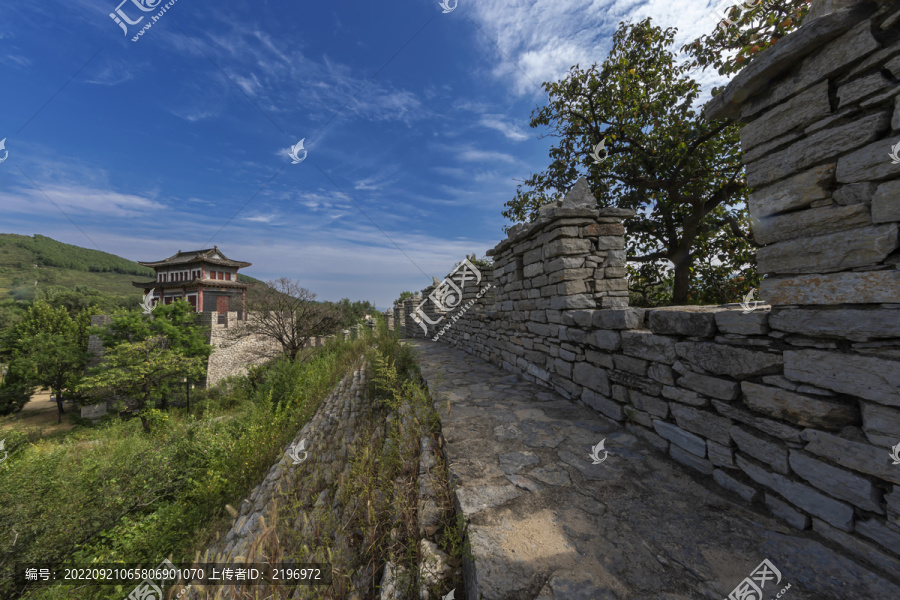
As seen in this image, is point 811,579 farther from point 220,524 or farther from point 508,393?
point 220,524

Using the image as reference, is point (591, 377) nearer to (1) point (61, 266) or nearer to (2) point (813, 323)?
(2) point (813, 323)

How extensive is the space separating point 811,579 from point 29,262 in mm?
78300

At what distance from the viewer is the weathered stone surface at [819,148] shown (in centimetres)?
135

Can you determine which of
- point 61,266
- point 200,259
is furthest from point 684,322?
point 61,266

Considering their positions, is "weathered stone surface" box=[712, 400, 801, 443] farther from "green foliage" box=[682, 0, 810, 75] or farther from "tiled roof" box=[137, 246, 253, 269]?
"tiled roof" box=[137, 246, 253, 269]

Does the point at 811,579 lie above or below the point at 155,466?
above

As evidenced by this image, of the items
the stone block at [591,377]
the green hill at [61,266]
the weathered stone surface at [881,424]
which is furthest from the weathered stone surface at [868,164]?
the green hill at [61,266]

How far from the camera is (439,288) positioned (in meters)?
9.96

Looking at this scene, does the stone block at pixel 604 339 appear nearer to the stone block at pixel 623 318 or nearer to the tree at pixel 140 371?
the stone block at pixel 623 318

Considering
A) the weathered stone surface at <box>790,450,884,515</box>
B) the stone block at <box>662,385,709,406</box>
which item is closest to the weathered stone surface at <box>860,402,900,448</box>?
the weathered stone surface at <box>790,450,884,515</box>

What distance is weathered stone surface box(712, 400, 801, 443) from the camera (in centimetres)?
159

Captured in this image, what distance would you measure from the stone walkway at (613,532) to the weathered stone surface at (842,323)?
100cm

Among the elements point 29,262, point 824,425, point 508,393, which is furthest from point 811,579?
point 29,262

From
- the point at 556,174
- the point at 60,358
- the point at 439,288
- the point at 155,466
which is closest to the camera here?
the point at 155,466
